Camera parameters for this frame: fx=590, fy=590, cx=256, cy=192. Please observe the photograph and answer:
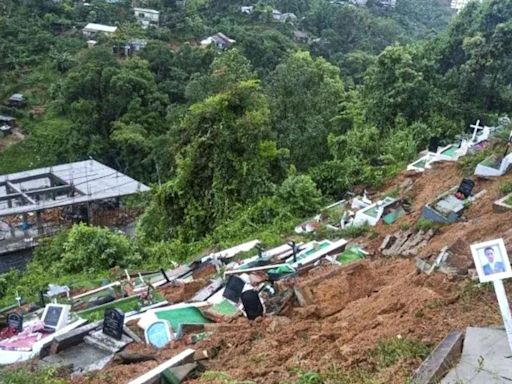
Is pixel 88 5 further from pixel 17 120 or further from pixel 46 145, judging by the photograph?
pixel 46 145

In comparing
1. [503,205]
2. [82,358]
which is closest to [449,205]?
[503,205]

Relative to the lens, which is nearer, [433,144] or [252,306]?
[252,306]

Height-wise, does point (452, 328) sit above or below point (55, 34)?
above

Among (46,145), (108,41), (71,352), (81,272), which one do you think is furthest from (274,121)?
(108,41)

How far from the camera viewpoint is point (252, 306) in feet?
18.8

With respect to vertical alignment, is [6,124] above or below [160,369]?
below

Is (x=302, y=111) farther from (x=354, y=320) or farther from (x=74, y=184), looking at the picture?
(x=354, y=320)

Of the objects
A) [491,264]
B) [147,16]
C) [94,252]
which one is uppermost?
[491,264]

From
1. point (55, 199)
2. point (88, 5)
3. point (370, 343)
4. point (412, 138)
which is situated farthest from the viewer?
point (88, 5)

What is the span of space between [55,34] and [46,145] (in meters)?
12.8

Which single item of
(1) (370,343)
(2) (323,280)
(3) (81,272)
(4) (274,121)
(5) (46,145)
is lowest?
(5) (46,145)

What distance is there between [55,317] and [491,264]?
4.40 m

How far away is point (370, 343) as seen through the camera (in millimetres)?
4441

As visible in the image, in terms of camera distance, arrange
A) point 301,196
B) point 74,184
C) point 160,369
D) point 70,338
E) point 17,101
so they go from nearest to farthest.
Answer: point 160,369 < point 70,338 < point 301,196 < point 74,184 < point 17,101
